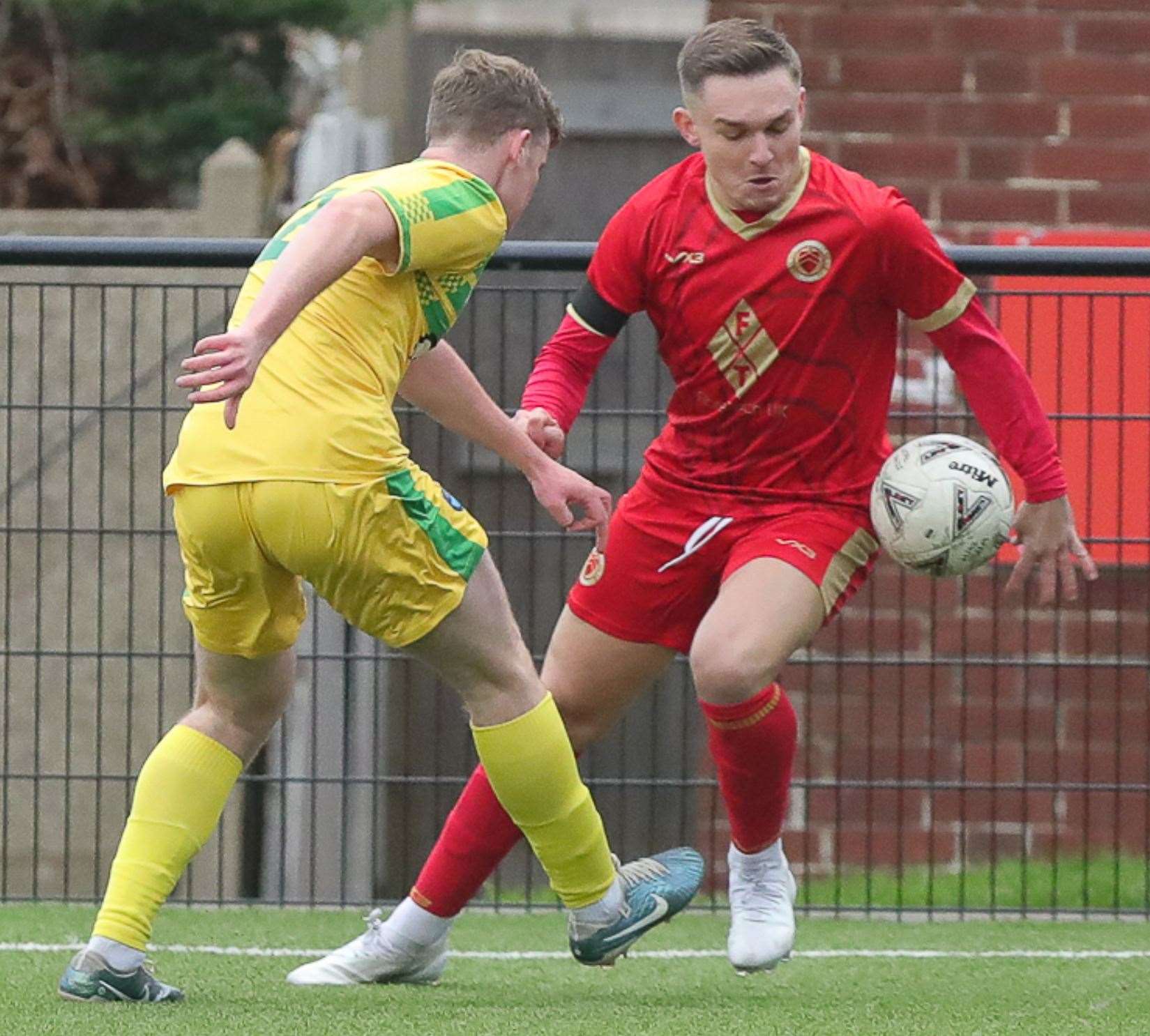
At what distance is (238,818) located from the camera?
26.4 ft

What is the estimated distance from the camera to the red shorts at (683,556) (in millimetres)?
4723

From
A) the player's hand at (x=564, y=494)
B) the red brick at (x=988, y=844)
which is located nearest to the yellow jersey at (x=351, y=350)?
the player's hand at (x=564, y=494)

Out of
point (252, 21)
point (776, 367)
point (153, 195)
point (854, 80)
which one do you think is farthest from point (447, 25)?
point (776, 367)

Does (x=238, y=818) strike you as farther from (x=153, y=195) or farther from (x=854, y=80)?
(x=153, y=195)

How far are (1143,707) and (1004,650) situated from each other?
0.47 metres

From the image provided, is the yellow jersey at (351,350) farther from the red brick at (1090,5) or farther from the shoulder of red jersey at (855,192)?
the red brick at (1090,5)

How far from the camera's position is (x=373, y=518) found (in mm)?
4164

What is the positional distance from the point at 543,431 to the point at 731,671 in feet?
1.92

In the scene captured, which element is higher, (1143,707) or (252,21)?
(252,21)

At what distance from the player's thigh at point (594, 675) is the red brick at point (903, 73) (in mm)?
3312

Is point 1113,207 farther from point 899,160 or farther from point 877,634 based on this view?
point 877,634

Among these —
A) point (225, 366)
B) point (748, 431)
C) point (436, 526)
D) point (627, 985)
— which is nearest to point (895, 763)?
point (627, 985)

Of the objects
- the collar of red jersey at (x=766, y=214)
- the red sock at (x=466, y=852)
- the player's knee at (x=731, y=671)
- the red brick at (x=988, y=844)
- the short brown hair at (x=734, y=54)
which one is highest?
the short brown hair at (x=734, y=54)

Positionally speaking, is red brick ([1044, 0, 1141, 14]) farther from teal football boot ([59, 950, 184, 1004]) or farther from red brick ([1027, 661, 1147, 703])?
teal football boot ([59, 950, 184, 1004])
